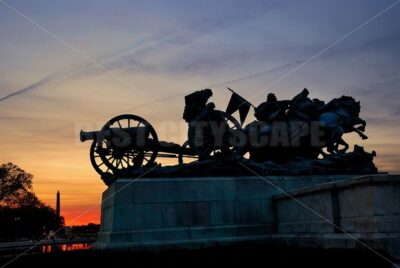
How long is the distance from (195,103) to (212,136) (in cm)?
116

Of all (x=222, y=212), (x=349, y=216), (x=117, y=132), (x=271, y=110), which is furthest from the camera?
(x=271, y=110)

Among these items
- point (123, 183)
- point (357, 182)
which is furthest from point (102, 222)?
point (357, 182)

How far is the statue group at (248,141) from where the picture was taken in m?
15.0

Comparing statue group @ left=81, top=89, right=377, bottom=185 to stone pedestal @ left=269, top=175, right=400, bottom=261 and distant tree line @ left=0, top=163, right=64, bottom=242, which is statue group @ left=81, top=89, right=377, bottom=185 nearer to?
stone pedestal @ left=269, top=175, right=400, bottom=261

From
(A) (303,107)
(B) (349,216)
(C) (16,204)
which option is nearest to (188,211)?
(B) (349,216)

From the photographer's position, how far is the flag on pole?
653 inches

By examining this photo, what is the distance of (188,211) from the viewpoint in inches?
546

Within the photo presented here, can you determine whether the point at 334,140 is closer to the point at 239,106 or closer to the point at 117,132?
the point at 239,106

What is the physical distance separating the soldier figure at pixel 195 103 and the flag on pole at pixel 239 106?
1.12 meters

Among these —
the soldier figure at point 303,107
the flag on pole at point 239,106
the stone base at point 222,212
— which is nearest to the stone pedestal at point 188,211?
the stone base at point 222,212

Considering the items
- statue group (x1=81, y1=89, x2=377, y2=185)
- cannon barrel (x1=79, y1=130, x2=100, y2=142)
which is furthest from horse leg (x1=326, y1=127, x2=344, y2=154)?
cannon barrel (x1=79, y1=130, x2=100, y2=142)

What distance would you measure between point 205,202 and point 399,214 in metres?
5.76

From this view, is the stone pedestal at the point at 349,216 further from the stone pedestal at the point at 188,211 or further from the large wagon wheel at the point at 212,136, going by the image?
the large wagon wheel at the point at 212,136

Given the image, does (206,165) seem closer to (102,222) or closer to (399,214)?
(102,222)
